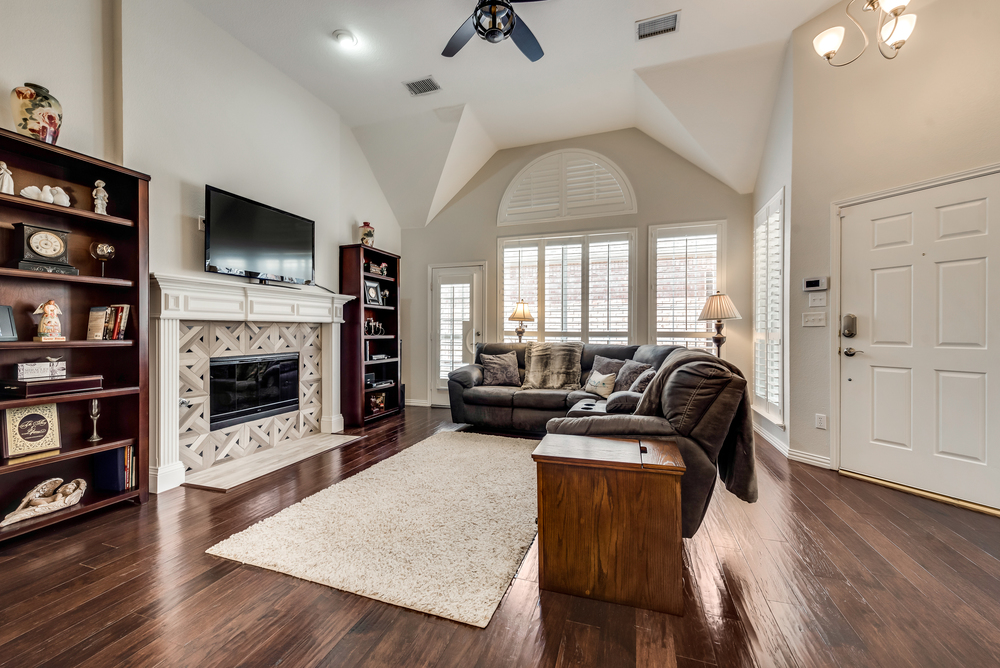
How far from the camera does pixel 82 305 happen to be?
256 cm

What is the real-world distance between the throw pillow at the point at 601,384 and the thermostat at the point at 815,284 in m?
1.74

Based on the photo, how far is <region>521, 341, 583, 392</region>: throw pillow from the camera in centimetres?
454

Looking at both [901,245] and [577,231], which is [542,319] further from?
[901,245]

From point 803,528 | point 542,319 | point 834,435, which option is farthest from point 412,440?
point 834,435

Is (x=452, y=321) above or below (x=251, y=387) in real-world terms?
above

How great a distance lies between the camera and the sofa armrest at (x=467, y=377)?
457cm

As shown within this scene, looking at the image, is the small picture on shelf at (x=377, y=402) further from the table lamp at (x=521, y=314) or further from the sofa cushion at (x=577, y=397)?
the sofa cushion at (x=577, y=397)

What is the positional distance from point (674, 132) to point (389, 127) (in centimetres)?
320

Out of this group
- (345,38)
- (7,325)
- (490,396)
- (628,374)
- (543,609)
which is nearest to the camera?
(543,609)

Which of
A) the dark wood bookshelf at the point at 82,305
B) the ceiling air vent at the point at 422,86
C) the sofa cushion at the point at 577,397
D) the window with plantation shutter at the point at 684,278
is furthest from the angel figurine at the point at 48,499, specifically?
the window with plantation shutter at the point at 684,278

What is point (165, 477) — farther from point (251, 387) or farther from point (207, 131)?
point (207, 131)

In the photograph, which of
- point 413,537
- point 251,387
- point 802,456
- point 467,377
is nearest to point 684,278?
point 802,456

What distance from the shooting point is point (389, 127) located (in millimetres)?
4926

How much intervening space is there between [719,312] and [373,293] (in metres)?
3.82
